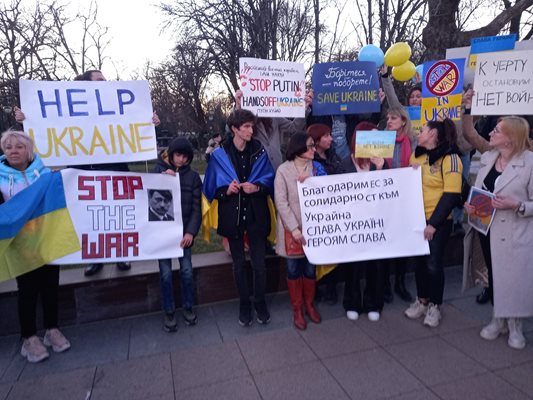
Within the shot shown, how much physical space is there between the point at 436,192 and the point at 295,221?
1281 millimetres

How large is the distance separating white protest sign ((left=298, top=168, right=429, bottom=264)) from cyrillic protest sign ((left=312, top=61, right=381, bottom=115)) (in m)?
1.09

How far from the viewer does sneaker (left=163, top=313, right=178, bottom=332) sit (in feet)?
12.0

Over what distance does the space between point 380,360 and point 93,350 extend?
2.43m

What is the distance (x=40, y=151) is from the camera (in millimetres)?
3494

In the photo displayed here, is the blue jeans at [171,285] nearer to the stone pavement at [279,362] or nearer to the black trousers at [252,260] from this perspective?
the stone pavement at [279,362]

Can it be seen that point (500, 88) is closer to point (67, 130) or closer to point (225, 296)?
point (225, 296)

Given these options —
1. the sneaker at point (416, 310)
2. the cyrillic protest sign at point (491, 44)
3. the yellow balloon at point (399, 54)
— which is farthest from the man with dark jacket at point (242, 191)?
the yellow balloon at point (399, 54)

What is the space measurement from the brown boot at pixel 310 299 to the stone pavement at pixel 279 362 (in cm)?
10

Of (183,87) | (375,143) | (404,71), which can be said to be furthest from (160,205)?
(183,87)

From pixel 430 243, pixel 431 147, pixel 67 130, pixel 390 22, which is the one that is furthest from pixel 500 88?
pixel 390 22

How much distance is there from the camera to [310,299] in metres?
3.79

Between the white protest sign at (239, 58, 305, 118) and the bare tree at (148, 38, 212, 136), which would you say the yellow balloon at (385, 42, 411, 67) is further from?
the bare tree at (148, 38, 212, 136)

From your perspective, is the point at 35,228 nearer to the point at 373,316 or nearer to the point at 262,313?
the point at 262,313

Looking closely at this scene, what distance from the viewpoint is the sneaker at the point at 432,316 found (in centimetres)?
357
